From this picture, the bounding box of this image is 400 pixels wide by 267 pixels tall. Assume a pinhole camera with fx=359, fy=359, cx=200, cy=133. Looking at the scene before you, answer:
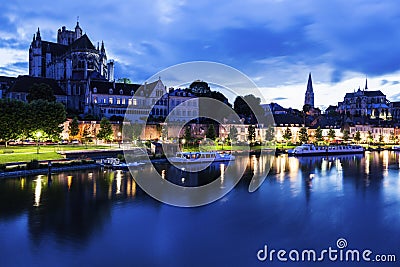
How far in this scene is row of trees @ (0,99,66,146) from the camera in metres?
40.0

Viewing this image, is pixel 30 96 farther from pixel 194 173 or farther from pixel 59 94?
pixel 194 173

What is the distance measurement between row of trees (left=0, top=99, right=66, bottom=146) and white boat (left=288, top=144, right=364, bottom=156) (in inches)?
1544

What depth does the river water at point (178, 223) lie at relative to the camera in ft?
52.5

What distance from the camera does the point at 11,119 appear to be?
40.4 meters

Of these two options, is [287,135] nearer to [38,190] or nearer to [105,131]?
[105,131]

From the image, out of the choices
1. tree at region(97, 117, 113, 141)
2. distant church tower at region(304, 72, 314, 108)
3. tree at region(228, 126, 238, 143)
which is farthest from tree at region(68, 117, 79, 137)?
distant church tower at region(304, 72, 314, 108)

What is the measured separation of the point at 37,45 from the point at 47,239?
266 ft

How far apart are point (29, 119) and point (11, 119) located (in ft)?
7.66

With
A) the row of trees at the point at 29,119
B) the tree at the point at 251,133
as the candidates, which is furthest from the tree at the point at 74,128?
the tree at the point at 251,133

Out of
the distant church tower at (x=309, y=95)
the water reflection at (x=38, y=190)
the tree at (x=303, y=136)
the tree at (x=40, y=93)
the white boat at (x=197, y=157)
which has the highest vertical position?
the distant church tower at (x=309, y=95)

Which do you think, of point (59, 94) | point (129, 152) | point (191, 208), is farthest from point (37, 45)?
point (191, 208)

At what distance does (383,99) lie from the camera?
144 metres

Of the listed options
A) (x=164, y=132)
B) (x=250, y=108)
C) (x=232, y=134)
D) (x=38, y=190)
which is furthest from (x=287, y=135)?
(x=38, y=190)

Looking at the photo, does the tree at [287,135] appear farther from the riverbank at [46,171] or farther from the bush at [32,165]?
the bush at [32,165]
